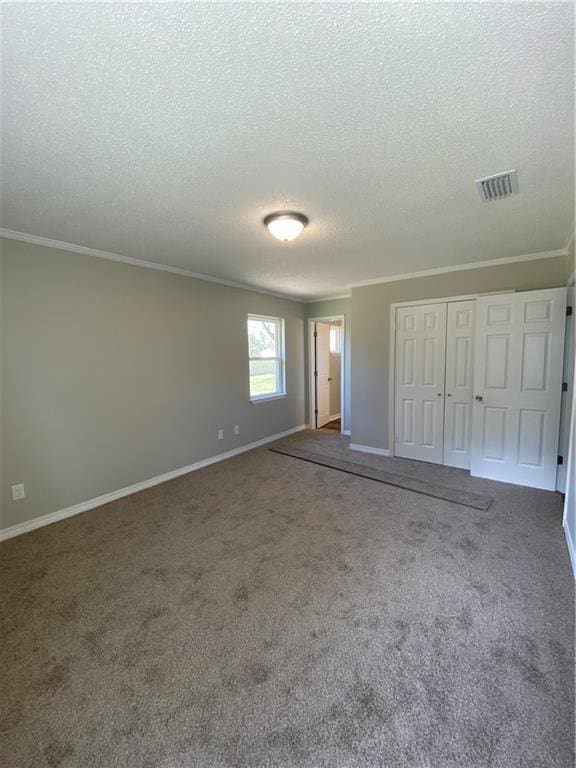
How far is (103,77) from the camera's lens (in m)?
1.20

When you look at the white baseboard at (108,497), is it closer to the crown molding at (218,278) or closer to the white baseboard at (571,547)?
the crown molding at (218,278)

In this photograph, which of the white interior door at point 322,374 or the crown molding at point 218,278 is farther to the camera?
the white interior door at point 322,374

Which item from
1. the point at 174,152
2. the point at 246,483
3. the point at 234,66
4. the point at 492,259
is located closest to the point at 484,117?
the point at 234,66

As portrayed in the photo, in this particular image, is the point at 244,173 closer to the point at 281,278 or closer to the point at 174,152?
the point at 174,152

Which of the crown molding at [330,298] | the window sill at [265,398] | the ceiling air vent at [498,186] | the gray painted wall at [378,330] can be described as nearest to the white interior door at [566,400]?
the gray painted wall at [378,330]

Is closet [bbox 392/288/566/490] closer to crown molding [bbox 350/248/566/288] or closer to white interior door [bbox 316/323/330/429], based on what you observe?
crown molding [bbox 350/248/566/288]

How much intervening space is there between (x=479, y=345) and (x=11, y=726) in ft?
14.4

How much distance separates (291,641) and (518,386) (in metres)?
3.28

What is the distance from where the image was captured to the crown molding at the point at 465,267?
11.0ft

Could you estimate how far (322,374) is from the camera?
648 centimetres

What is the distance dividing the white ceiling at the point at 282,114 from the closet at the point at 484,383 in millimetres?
1106

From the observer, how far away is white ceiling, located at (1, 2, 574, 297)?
3.35 ft

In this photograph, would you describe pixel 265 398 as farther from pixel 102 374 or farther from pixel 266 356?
pixel 102 374

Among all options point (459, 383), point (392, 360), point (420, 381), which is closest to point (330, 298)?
point (392, 360)
